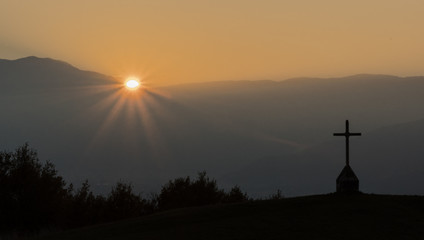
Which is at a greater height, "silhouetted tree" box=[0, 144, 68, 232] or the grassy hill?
"silhouetted tree" box=[0, 144, 68, 232]

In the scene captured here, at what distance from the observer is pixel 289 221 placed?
43.9 metres

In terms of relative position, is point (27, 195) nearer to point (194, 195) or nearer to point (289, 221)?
point (194, 195)

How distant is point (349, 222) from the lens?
42.6 m

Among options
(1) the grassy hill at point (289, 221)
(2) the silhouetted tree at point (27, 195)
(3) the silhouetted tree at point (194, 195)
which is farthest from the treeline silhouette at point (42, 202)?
(1) the grassy hill at point (289, 221)

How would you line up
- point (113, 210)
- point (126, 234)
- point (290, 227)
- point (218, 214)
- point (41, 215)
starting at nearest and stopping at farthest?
point (290, 227) → point (126, 234) → point (218, 214) → point (41, 215) → point (113, 210)

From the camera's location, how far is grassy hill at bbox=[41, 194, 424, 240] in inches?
1587

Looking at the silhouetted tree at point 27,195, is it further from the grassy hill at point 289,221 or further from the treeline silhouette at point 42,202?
the grassy hill at point 289,221

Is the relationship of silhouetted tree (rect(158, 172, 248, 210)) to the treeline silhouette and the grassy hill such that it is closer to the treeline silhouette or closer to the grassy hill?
the treeline silhouette

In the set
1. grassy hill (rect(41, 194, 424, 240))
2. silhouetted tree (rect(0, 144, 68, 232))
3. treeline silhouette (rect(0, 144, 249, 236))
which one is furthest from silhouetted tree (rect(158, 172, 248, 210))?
grassy hill (rect(41, 194, 424, 240))

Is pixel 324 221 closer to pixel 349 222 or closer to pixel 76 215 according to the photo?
pixel 349 222

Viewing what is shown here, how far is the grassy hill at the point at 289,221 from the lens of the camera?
4031 cm

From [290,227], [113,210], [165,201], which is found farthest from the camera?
[165,201]

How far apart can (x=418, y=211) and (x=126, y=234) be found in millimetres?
18483

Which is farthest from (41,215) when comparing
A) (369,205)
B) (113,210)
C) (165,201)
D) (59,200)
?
(369,205)
